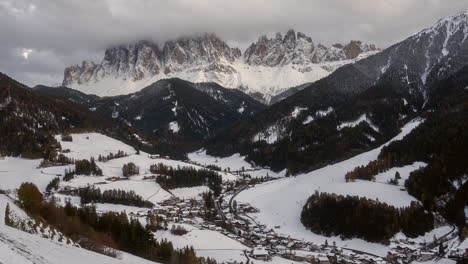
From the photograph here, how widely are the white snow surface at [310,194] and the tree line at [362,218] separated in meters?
2.68

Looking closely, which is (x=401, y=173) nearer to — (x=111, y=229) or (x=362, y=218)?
(x=362, y=218)

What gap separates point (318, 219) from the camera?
133 meters

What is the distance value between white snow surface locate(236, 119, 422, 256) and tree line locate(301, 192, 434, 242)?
2.68 meters

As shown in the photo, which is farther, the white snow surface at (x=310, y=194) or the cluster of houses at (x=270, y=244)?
the white snow surface at (x=310, y=194)

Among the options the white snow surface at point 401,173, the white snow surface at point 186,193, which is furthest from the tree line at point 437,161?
the white snow surface at point 186,193

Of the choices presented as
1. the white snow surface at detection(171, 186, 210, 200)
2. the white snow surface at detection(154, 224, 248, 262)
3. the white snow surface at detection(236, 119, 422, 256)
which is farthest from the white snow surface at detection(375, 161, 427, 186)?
the white snow surface at detection(171, 186, 210, 200)

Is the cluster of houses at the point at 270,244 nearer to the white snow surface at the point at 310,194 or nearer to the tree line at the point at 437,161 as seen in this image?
the white snow surface at the point at 310,194

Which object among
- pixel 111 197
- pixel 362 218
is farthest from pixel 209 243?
pixel 111 197

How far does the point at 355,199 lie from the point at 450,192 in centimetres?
2549

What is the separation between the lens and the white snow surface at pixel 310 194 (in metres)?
128

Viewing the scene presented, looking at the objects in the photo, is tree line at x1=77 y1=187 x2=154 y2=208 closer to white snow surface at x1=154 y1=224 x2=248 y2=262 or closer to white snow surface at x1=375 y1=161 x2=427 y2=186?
white snow surface at x1=154 y1=224 x2=248 y2=262

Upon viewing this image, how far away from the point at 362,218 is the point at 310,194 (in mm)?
35323

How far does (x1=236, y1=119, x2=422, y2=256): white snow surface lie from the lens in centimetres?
12750

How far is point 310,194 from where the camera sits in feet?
515
